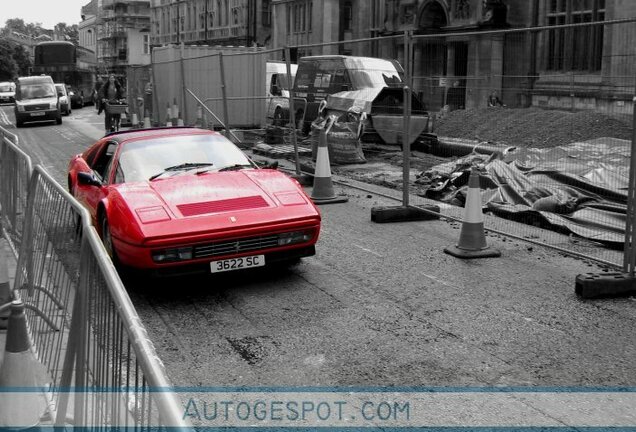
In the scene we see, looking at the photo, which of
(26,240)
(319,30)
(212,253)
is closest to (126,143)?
(212,253)

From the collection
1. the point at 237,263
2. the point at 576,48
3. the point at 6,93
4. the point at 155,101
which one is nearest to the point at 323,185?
the point at 576,48

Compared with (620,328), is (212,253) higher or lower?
higher

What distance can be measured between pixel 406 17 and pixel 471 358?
113 ft

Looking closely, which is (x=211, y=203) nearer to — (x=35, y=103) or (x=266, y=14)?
(x=35, y=103)

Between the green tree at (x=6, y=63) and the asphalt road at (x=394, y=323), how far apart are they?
102 meters

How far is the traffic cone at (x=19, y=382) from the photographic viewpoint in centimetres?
383

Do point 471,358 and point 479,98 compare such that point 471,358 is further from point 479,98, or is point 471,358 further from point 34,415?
point 479,98

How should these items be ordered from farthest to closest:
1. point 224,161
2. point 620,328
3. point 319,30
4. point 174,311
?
1. point 319,30
2. point 224,161
3. point 174,311
4. point 620,328

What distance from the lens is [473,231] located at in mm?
8703

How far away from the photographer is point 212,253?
689cm

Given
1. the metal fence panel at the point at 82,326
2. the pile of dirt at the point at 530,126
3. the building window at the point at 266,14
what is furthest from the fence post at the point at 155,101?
the building window at the point at 266,14

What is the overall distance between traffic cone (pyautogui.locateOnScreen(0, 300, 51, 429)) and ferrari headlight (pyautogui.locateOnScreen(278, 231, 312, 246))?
11.2ft

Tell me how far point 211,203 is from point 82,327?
385 centimetres

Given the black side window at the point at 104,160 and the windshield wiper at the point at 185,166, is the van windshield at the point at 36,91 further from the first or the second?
the windshield wiper at the point at 185,166
